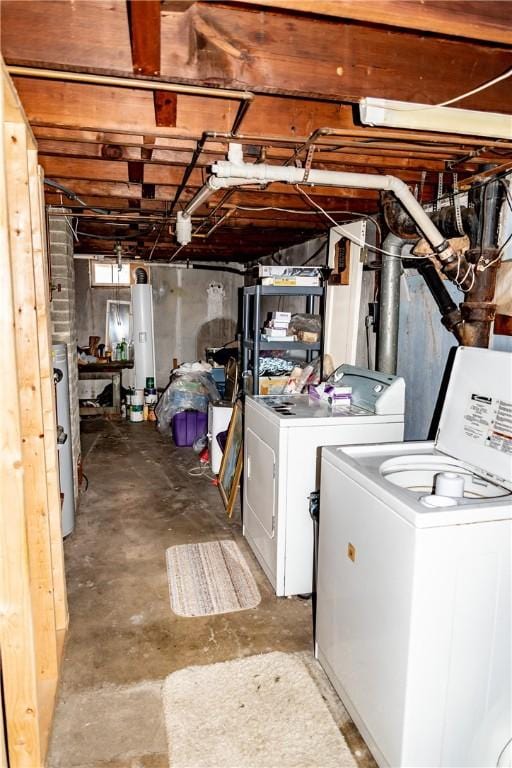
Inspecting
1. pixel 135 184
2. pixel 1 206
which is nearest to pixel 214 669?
pixel 1 206

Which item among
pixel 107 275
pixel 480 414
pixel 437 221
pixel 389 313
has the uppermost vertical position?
pixel 107 275

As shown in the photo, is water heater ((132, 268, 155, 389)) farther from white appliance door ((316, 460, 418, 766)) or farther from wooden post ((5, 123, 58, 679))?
white appliance door ((316, 460, 418, 766))

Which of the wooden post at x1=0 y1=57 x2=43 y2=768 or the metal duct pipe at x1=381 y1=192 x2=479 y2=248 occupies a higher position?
the metal duct pipe at x1=381 y1=192 x2=479 y2=248

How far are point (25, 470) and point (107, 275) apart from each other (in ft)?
19.0

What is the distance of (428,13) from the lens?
132 centimetres

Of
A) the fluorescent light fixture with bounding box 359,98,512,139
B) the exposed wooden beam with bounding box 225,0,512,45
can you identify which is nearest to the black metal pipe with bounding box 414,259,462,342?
the fluorescent light fixture with bounding box 359,98,512,139

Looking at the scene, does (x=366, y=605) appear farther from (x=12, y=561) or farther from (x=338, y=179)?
(x=338, y=179)

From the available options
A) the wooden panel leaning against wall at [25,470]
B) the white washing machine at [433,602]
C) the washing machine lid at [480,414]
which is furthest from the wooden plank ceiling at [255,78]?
the white washing machine at [433,602]

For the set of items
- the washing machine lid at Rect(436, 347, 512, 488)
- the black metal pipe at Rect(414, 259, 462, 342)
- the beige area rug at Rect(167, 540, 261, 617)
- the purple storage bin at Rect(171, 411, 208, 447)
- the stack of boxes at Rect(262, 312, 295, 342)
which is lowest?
the beige area rug at Rect(167, 540, 261, 617)

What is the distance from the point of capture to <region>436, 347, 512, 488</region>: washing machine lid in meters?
1.78

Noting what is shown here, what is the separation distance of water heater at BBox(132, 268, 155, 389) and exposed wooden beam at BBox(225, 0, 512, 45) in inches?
237

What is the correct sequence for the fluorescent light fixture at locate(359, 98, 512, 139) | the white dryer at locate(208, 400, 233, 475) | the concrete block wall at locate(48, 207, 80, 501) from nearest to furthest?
A: the fluorescent light fixture at locate(359, 98, 512, 139) < the concrete block wall at locate(48, 207, 80, 501) < the white dryer at locate(208, 400, 233, 475)

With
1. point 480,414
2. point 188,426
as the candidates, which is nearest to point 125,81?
point 480,414

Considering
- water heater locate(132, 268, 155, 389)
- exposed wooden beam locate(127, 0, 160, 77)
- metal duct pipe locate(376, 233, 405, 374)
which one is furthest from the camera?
water heater locate(132, 268, 155, 389)
